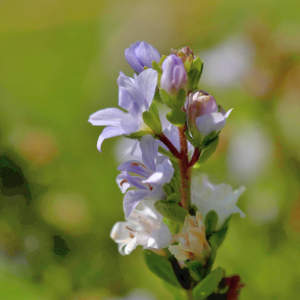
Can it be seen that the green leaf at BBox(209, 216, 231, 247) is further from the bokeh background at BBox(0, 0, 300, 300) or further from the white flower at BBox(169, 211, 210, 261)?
the bokeh background at BBox(0, 0, 300, 300)

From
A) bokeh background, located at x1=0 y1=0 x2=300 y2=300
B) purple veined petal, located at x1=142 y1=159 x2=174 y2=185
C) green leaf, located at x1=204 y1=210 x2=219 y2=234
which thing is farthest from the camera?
bokeh background, located at x1=0 y1=0 x2=300 y2=300

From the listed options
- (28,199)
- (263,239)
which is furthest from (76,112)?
(263,239)

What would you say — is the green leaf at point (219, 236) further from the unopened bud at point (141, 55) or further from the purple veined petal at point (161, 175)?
the unopened bud at point (141, 55)

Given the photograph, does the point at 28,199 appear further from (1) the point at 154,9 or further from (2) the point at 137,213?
(1) the point at 154,9

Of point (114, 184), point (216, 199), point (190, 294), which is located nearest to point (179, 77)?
point (216, 199)

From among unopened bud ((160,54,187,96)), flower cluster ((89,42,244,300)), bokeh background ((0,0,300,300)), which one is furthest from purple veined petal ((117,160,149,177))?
bokeh background ((0,0,300,300))

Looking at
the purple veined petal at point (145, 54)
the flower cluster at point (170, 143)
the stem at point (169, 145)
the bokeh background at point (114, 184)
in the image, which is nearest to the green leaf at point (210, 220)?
the flower cluster at point (170, 143)

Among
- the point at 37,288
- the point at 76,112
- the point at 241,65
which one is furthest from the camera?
the point at 76,112
